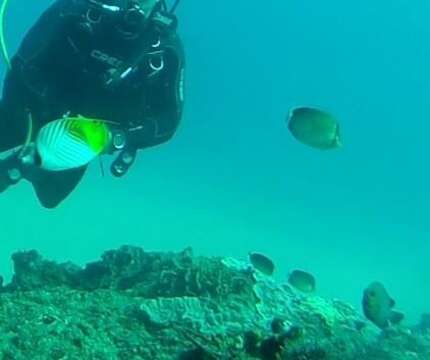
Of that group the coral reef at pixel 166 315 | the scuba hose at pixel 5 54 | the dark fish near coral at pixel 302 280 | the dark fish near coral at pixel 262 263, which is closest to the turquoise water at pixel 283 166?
the dark fish near coral at pixel 302 280

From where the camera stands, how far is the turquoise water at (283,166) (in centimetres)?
3073

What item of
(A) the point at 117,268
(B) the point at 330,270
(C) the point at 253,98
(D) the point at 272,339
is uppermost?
(C) the point at 253,98

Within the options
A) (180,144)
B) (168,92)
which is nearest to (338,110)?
(180,144)

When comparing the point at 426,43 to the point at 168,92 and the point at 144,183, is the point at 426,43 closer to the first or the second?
the point at 144,183

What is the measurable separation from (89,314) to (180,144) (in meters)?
46.5

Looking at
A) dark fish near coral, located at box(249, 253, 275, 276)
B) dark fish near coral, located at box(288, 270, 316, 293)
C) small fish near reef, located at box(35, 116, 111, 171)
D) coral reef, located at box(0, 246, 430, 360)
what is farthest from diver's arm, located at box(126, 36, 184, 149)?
dark fish near coral, located at box(288, 270, 316, 293)

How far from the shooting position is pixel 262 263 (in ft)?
26.4

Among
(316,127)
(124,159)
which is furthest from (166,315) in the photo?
(316,127)

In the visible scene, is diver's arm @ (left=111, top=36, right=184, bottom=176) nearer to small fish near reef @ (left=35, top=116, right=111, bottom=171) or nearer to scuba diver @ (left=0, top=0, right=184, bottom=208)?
scuba diver @ (left=0, top=0, right=184, bottom=208)

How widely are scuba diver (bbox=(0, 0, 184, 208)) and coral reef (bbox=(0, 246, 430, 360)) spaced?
1009mm

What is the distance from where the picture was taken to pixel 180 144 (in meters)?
51.1

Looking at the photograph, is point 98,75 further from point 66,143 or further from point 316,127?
point 66,143

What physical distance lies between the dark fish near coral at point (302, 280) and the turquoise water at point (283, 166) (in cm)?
1044

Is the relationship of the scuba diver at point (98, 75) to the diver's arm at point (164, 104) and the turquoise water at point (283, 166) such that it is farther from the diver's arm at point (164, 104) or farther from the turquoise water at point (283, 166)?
the turquoise water at point (283, 166)
